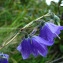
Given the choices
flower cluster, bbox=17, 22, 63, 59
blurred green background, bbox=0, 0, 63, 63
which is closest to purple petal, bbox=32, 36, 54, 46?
flower cluster, bbox=17, 22, 63, 59

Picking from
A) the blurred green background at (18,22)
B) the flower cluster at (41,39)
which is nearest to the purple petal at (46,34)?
the flower cluster at (41,39)

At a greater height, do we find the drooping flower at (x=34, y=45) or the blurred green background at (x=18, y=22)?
the drooping flower at (x=34, y=45)

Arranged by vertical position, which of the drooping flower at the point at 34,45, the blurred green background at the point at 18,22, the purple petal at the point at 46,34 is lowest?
the blurred green background at the point at 18,22

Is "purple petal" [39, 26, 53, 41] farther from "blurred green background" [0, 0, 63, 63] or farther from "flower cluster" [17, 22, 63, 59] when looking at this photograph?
"blurred green background" [0, 0, 63, 63]

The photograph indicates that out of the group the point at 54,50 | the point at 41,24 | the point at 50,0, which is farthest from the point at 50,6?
the point at 41,24

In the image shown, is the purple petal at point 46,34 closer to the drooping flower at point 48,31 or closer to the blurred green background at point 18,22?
the drooping flower at point 48,31

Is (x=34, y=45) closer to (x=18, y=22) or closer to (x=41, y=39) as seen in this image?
(x=41, y=39)

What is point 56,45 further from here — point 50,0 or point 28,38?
point 28,38

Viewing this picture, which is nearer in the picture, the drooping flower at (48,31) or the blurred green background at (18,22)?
the drooping flower at (48,31)

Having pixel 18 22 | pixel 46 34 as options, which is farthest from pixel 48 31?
pixel 18 22
